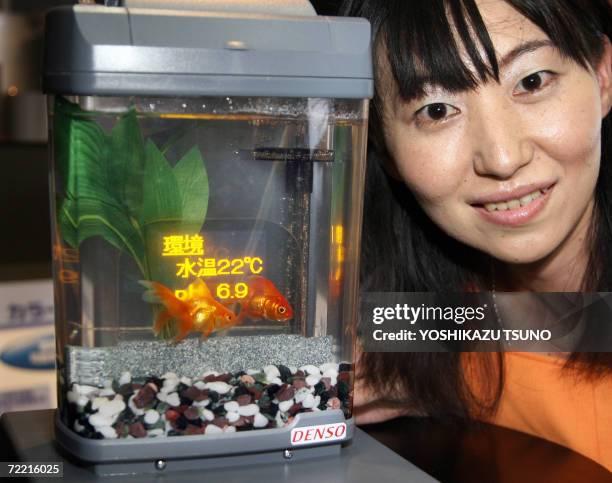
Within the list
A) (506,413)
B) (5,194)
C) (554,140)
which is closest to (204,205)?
(554,140)

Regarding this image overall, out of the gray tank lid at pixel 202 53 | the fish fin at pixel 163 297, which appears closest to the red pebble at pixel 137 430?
the fish fin at pixel 163 297

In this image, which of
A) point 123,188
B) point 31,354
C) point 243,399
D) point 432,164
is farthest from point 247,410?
point 31,354

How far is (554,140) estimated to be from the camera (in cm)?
112

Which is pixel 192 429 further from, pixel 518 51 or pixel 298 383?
pixel 518 51

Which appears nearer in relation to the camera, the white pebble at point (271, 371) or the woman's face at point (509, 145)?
the white pebble at point (271, 371)

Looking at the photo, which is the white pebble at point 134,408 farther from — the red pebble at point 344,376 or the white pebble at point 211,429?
the red pebble at point 344,376

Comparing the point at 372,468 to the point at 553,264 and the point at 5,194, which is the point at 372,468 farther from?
the point at 5,194

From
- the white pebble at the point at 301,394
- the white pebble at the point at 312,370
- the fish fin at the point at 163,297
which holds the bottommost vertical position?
the white pebble at the point at 301,394

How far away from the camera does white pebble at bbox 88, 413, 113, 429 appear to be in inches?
31.9

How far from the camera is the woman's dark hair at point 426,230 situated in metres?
1.09

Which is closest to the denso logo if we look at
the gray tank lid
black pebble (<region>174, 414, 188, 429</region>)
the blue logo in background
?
black pebble (<region>174, 414, 188, 429</region>)

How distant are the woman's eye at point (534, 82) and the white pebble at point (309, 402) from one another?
1.65ft

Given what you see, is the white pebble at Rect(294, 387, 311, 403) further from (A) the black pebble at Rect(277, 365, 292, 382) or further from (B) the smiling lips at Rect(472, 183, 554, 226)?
(B) the smiling lips at Rect(472, 183, 554, 226)

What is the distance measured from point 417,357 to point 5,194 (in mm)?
1728
